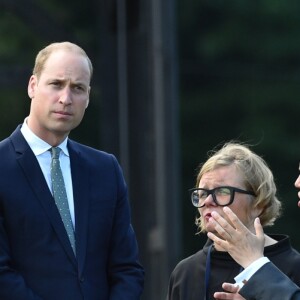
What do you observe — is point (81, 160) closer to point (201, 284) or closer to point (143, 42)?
point (201, 284)

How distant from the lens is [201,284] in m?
5.17

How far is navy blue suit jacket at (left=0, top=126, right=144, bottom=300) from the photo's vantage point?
→ 4840 mm

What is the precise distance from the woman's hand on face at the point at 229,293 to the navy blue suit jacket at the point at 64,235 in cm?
50

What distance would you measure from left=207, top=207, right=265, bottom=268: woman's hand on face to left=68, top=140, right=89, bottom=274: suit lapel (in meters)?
0.69

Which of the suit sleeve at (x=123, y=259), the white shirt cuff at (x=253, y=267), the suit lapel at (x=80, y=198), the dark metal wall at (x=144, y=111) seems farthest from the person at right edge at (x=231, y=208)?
the dark metal wall at (x=144, y=111)

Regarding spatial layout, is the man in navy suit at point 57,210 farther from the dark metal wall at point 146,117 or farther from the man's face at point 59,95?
the dark metal wall at point 146,117

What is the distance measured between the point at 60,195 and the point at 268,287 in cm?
105

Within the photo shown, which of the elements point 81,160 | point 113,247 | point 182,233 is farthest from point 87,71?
point 182,233

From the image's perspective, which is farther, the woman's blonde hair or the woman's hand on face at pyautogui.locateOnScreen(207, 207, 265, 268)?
the woman's blonde hair

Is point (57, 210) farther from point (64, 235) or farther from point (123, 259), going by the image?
point (123, 259)

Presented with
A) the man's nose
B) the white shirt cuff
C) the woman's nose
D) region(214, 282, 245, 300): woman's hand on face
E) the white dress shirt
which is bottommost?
region(214, 282, 245, 300): woman's hand on face

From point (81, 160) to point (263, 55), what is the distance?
572 centimetres

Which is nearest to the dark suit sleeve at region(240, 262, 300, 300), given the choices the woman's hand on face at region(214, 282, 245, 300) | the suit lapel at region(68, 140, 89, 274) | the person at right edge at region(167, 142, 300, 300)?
the woman's hand on face at region(214, 282, 245, 300)

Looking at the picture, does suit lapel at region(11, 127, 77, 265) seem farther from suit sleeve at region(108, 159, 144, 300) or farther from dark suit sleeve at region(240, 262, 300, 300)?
dark suit sleeve at region(240, 262, 300, 300)
